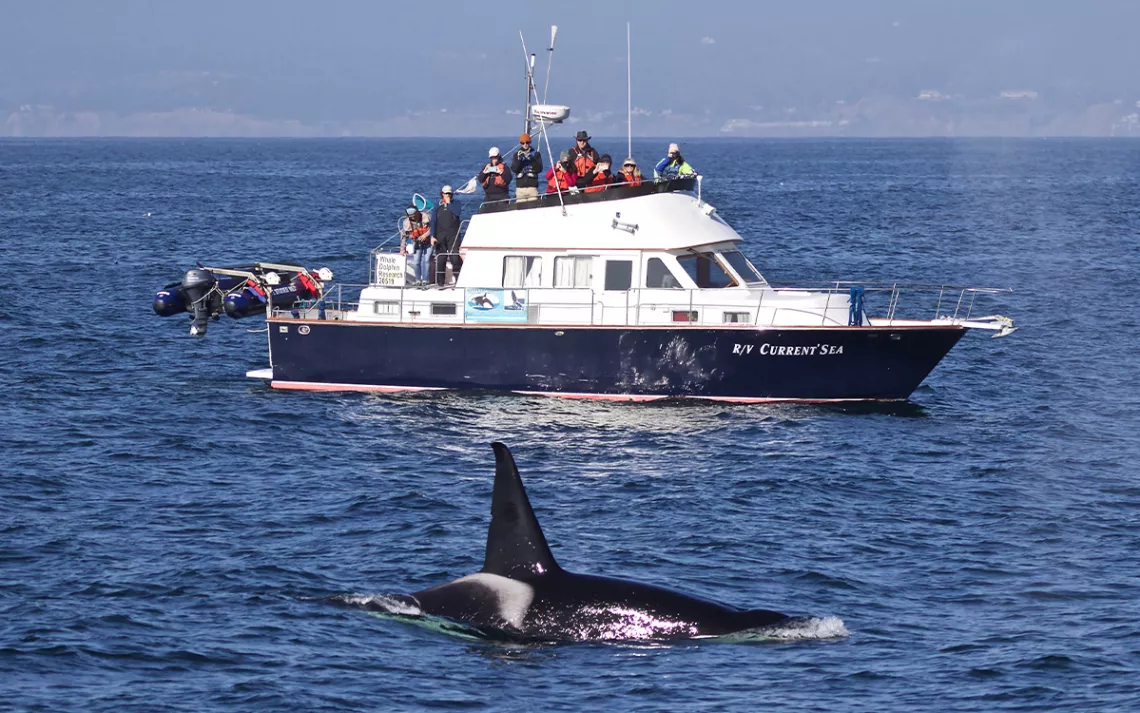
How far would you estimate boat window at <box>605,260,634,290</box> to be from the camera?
31.0 metres

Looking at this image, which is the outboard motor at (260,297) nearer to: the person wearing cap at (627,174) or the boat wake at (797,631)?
the person wearing cap at (627,174)

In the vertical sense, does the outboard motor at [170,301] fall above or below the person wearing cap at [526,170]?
below

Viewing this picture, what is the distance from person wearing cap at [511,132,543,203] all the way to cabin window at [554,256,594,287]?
61.5 inches

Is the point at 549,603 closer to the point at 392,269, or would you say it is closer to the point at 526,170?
the point at 526,170

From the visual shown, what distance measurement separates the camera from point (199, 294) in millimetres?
32781

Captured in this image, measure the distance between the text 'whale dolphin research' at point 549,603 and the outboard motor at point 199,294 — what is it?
17.0 metres

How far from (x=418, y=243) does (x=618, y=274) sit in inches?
186

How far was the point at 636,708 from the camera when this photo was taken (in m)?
15.9

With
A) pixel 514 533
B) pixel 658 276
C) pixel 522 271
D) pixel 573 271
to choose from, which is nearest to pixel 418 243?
pixel 522 271

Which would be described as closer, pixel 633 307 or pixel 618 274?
pixel 633 307

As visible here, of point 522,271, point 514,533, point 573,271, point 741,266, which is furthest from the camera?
point 522,271

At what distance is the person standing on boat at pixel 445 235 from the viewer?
33031mm

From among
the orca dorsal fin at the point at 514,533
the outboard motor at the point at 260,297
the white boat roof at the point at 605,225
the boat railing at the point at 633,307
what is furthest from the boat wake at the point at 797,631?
the outboard motor at the point at 260,297

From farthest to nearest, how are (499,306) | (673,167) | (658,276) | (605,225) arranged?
1. (673,167)
2. (499,306)
3. (605,225)
4. (658,276)
